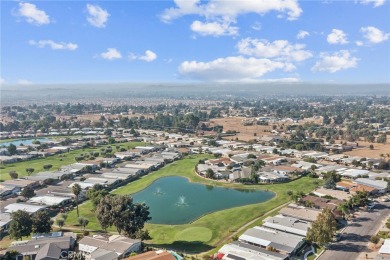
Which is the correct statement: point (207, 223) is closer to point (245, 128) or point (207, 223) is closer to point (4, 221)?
point (4, 221)

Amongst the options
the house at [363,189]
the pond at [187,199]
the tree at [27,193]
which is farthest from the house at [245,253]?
the tree at [27,193]

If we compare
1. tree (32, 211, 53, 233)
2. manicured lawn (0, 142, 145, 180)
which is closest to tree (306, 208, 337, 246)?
tree (32, 211, 53, 233)

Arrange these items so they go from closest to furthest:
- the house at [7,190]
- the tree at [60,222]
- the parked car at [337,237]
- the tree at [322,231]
→ the tree at [322,231] < the parked car at [337,237] < the tree at [60,222] < the house at [7,190]

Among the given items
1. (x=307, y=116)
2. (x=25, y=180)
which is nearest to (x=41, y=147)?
(x=25, y=180)

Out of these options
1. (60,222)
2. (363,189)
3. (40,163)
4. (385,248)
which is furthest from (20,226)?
(363,189)

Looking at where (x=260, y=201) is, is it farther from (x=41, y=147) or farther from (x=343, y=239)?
(x=41, y=147)

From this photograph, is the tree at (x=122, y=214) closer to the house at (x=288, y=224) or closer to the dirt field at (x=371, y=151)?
the house at (x=288, y=224)
